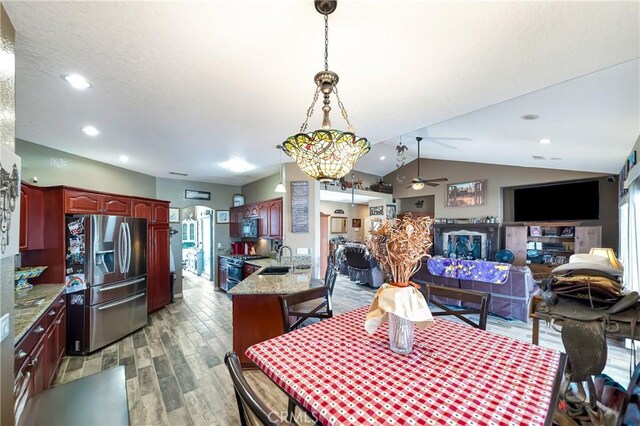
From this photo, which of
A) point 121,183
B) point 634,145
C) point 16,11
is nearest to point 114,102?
point 16,11

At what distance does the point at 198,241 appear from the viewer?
860cm

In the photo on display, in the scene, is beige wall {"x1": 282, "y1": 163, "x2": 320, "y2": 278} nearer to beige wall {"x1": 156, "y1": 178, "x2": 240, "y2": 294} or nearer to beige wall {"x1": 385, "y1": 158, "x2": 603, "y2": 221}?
beige wall {"x1": 156, "y1": 178, "x2": 240, "y2": 294}

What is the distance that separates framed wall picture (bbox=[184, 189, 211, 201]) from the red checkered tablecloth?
17.5 ft

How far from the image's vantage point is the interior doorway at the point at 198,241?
7.69m

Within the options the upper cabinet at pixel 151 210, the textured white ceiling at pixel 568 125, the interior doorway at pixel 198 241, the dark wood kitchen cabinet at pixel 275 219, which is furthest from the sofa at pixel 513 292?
the interior doorway at pixel 198 241

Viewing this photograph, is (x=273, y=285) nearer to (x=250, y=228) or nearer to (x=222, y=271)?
(x=250, y=228)

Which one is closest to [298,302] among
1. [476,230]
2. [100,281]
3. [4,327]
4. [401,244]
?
[401,244]

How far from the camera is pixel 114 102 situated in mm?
2160

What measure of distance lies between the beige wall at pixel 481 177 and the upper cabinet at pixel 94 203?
8337mm

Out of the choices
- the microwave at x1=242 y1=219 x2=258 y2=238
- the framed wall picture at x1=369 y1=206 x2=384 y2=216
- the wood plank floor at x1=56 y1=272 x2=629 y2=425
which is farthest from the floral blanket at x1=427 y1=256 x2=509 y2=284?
the framed wall picture at x1=369 y1=206 x2=384 y2=216

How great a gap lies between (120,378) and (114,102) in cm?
213

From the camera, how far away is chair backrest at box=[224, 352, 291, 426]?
72 cm

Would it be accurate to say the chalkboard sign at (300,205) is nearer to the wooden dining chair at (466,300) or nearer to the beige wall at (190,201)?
the wooden dining chair at (466,300)

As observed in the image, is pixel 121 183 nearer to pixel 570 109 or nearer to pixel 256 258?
pixel 256 258
